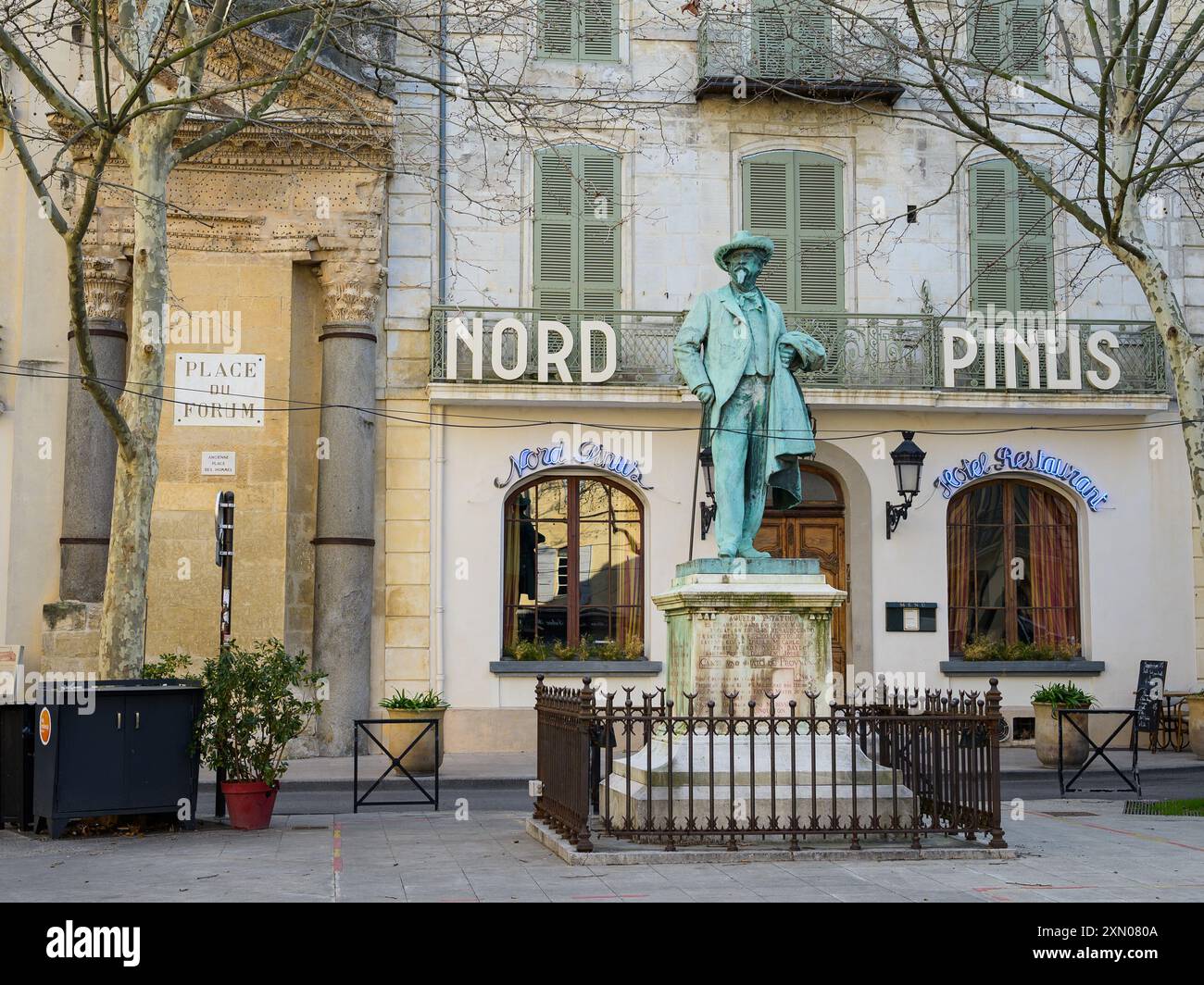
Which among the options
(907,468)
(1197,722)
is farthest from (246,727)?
(1197,722)

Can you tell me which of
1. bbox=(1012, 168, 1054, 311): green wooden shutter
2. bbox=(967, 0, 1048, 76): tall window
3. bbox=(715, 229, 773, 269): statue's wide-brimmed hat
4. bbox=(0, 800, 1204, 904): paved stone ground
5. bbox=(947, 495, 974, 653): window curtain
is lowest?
bbox=(0, 800, 1204, 904): paved stone ground

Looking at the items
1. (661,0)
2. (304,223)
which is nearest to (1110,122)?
(661,0)

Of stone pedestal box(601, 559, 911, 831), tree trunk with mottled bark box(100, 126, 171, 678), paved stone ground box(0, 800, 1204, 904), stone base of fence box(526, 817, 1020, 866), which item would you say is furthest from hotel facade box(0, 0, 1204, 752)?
stone base of fence box(526, 817, 1020, 866)

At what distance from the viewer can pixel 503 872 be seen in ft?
31.4

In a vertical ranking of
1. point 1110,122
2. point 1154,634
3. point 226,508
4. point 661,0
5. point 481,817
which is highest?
point 661,0

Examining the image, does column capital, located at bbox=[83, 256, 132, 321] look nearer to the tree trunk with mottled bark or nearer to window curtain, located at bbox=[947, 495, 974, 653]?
the tree trunk with mottled bark

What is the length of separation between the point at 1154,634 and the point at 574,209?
1076 centimetres

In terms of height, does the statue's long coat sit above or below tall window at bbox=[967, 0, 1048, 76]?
below

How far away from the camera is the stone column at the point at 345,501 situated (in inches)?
827

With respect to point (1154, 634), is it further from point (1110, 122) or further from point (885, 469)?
point (1110, 122)

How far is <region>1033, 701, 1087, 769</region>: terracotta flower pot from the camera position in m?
19.0

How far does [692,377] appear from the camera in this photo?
1159cm

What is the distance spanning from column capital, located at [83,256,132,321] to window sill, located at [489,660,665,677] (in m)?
7.32

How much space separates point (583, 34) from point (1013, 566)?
10.4 meters
